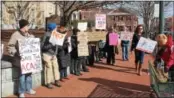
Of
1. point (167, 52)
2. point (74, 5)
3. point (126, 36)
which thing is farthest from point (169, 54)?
point (74, 5)

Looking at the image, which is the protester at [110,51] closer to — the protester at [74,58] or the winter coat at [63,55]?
the protester at [74,58]

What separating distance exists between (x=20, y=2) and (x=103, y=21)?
48.6 feet

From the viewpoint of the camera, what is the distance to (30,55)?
30.4 ft

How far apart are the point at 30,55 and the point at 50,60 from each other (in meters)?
1.08

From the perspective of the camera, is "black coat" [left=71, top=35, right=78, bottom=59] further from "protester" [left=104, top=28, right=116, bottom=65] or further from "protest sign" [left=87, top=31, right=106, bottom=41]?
"protester" [left=104, top=28, right=116, bottom=65]

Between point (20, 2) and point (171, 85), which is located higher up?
point (20, 2)

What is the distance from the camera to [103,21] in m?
17.1

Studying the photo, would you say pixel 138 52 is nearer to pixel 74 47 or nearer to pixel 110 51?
pixel 74 47

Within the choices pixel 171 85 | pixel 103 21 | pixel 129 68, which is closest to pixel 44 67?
pixel 171 85

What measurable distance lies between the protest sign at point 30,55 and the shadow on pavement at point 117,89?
1.57 m

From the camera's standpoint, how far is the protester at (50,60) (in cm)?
1015

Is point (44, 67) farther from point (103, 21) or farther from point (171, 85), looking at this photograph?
point (103, 21)

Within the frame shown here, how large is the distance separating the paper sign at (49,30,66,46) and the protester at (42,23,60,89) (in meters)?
0.09

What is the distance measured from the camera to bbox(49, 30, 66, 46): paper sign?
10.2m
